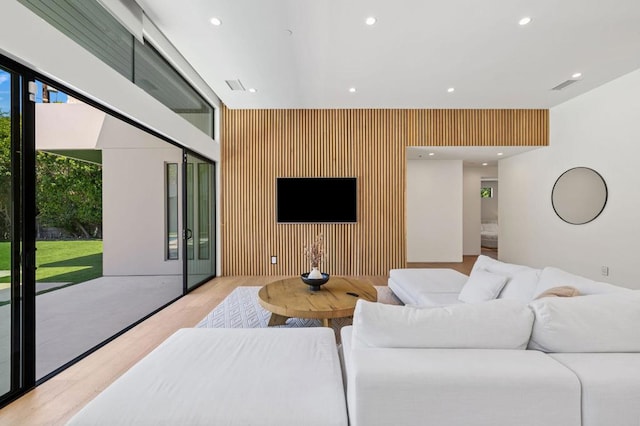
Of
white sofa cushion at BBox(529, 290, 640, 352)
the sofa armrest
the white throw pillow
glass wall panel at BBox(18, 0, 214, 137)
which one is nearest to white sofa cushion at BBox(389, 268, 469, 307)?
the white throw pillow

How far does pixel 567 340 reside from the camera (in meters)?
1.33

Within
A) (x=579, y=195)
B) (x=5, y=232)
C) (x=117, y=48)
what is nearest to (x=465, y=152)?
(x=579, y=195)

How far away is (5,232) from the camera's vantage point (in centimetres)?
192

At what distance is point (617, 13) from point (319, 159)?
3970 millimetres

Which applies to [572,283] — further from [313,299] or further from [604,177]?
[604,177]

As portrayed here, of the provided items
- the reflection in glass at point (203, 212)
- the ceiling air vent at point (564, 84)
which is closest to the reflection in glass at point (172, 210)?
the reflection in glass at point (203, 212)

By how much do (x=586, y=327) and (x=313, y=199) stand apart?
4.24 m

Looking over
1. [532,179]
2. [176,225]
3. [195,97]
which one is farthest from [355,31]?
[532,179]

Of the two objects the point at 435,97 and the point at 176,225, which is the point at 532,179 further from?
the point at 176,225

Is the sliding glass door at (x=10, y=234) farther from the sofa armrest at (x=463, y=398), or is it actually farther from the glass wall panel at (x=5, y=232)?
the sofa armrest at (x=463, y=398)

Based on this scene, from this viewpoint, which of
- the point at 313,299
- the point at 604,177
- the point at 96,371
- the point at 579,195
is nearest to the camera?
the point at 96,371

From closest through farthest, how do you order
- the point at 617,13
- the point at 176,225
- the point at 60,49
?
the point at 60,49 < the point at 617,13 < the point at 176,225

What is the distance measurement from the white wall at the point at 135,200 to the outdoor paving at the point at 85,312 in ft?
1.30

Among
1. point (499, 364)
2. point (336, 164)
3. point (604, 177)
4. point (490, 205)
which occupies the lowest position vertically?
point (499, 364)
